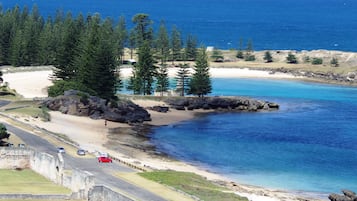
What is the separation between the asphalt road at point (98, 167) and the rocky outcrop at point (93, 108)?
19.8 metres

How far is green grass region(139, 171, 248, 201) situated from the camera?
47.5 m

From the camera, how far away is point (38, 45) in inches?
5374

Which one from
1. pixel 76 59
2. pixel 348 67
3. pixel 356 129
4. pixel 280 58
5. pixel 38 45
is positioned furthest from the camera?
pixel 280 58

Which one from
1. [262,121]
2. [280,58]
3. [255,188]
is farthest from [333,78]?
[255,188]

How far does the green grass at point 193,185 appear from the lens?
4747 centimetres

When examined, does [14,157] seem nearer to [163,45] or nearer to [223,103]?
[223,103]

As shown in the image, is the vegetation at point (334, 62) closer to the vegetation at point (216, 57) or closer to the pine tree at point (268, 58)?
the pine tree at point (268, 58)

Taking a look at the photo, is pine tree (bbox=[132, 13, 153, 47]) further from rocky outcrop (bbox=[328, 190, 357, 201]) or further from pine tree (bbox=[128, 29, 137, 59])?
rocky outcrop (bbox=[328, 190, 357, 201])

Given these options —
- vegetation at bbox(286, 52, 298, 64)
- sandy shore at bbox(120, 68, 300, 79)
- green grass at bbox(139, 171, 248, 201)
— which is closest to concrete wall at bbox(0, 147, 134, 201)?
green grass at bbox(139, 171, 248, 201)

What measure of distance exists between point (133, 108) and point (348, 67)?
70.7 meters

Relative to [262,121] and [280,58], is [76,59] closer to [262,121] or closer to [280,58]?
[262,121]

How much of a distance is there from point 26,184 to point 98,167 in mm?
6109

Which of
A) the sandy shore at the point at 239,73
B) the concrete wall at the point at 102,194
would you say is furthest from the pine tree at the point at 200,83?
the concrete wall at the point at 102,194

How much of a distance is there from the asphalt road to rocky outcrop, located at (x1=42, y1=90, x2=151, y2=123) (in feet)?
65.0
